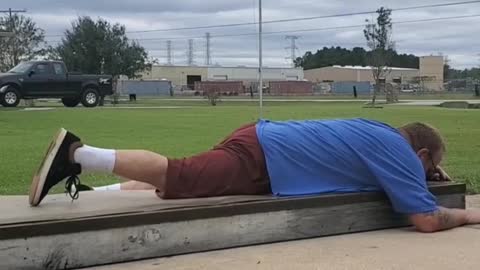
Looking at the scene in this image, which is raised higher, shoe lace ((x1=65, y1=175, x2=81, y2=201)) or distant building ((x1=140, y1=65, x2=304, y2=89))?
shoe lace ((x1=65, y1=175, x2=81, y2=201))

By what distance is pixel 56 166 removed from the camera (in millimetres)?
3871

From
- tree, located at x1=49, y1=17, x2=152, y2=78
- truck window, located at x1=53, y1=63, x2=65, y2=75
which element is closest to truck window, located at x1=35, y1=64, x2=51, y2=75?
truck window, located at x1=53, y1=63, x2=65, y2=75

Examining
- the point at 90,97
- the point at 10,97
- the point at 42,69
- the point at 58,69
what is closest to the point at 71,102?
the point at 90,97

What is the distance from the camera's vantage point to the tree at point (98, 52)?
2265 inches

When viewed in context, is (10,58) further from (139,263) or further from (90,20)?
(139,263)

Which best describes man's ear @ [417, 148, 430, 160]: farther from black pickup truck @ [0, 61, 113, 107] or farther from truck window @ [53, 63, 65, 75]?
truck window @ [53, 63, 65, 75]

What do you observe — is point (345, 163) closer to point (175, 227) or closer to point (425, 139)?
point (425, 139)

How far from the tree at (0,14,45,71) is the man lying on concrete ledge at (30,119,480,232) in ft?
140

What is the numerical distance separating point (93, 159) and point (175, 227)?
0.58m

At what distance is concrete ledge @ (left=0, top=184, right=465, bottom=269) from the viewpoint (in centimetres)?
348

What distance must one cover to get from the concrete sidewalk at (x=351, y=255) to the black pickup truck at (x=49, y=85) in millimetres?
27034

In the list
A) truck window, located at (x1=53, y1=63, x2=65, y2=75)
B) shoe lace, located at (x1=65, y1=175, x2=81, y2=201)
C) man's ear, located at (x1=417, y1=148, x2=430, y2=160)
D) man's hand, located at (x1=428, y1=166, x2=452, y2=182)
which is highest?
truck window, located at (x1=53, y1=63, x2=65, y2=75)

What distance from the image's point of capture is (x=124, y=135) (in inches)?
559

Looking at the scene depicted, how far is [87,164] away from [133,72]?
2190 inches
